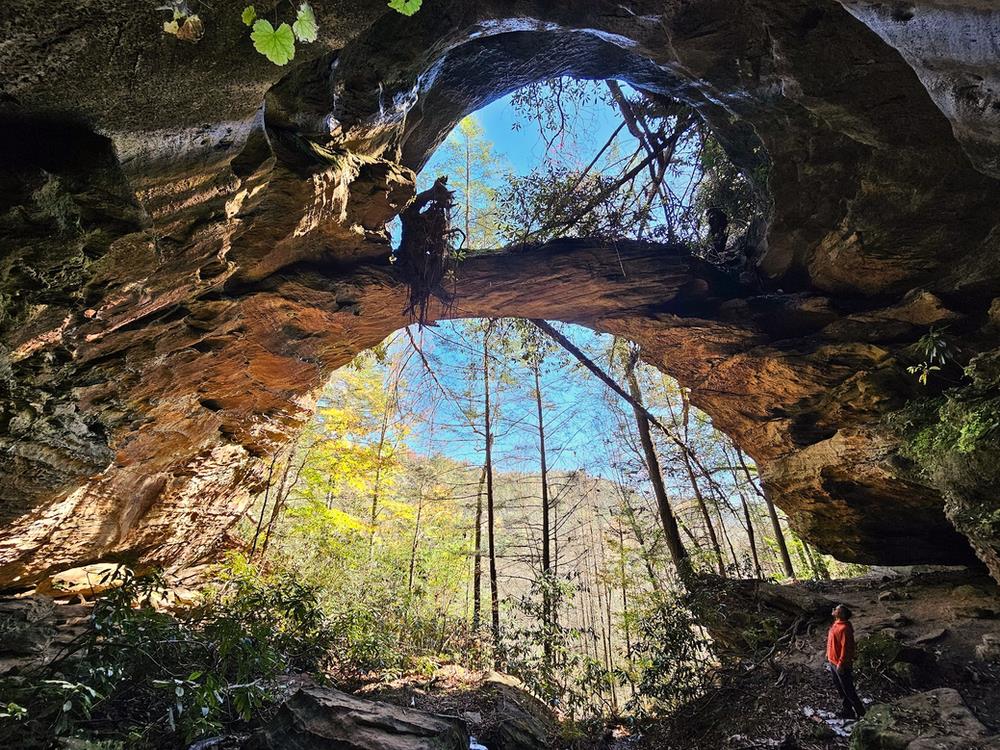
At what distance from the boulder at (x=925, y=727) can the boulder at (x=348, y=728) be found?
364 cm

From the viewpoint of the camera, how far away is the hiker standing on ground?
4898 mm

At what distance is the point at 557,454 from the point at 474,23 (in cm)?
1050

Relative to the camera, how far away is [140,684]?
Result: 13.7 ft

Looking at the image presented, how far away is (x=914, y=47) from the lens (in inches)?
101

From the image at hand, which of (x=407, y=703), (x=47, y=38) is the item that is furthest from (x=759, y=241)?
(x=407, y=703)

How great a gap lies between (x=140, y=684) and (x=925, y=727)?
6.78 meters

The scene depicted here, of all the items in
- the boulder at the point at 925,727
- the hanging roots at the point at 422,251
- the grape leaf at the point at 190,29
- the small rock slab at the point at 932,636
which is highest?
the hanging roots at the point at 422,251

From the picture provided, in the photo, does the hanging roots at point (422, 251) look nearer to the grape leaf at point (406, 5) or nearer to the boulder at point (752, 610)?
the grape leaf at point (406, 5)

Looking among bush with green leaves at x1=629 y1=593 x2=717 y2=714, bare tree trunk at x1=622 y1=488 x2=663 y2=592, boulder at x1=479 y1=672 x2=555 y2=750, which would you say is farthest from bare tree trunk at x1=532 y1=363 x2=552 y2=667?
bare tree trunk at x1=622 y1=488 x2=663 y2=592

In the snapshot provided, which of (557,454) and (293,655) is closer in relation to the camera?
(293,655)

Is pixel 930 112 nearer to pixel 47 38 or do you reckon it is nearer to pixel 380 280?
pixel 380 280

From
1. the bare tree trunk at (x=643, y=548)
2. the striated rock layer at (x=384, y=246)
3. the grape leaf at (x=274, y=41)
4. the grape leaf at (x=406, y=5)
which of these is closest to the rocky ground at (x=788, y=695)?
the striated rock layer at (x=384, y=246)

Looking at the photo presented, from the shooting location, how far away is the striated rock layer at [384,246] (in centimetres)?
239

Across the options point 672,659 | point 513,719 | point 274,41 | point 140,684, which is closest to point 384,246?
point 274,41
